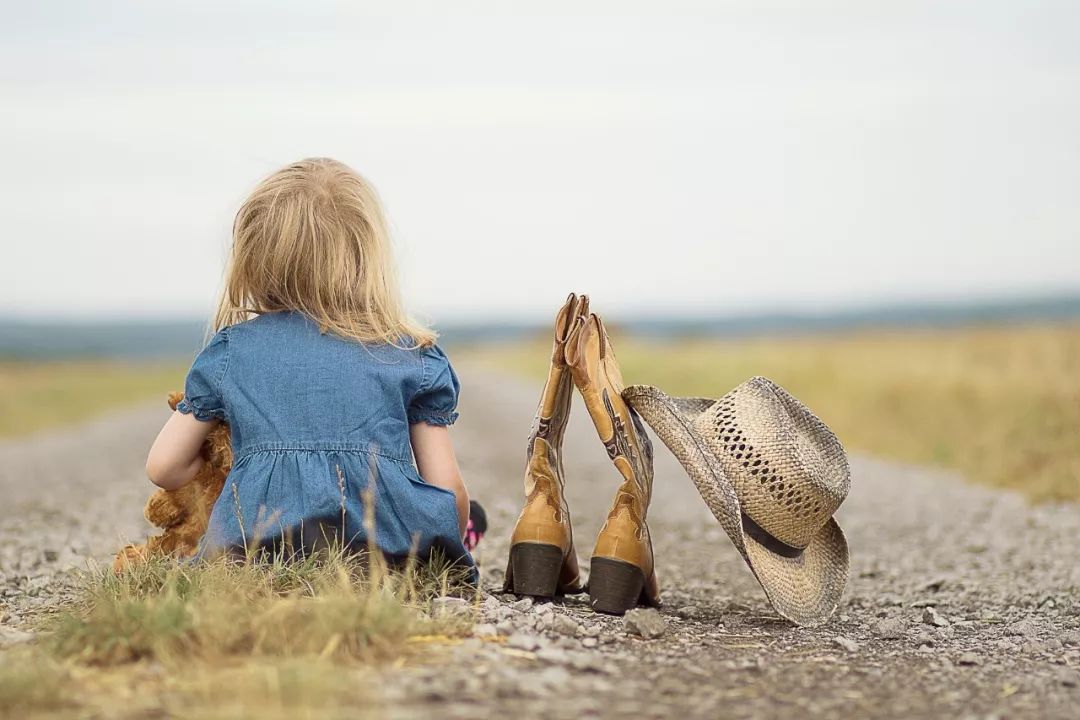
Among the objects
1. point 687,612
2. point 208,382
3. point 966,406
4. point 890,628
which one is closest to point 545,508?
point 687,612

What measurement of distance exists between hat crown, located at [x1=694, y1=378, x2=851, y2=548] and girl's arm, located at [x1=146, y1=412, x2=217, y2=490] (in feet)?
6.41

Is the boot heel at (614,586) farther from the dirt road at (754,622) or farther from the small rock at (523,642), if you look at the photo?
the small rock at (523,642)

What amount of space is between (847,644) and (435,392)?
1754 millimetres

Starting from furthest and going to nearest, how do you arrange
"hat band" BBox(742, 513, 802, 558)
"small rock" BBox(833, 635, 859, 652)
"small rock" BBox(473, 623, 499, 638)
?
"hat band" BBox(742, 513, 802, 558)
"small rock" BBox(833, 635, 859, 652)
"small rock" BBox(473, 623, 499, 638)

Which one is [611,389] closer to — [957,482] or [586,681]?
[586,681]

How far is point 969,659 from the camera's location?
393cm

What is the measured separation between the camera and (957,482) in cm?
1048

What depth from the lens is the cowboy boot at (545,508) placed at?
439 centimetres

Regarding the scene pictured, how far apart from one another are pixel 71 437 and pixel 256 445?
15.3 m

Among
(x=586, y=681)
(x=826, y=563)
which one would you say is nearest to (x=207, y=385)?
(x=586, y=681)

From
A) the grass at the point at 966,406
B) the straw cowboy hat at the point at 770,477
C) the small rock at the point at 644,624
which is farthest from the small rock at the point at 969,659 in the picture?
the grass at the point at 966,406

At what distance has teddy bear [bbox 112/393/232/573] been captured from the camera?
4.35m

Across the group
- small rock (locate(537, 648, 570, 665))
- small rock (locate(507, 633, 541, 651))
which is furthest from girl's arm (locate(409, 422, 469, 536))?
small rock (locate(537, 648, 570, 665))

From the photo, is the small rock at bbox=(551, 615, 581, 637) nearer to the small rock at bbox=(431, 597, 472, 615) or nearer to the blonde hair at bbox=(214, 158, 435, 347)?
the small rock at bbox=(431, 597, 472, 615)
